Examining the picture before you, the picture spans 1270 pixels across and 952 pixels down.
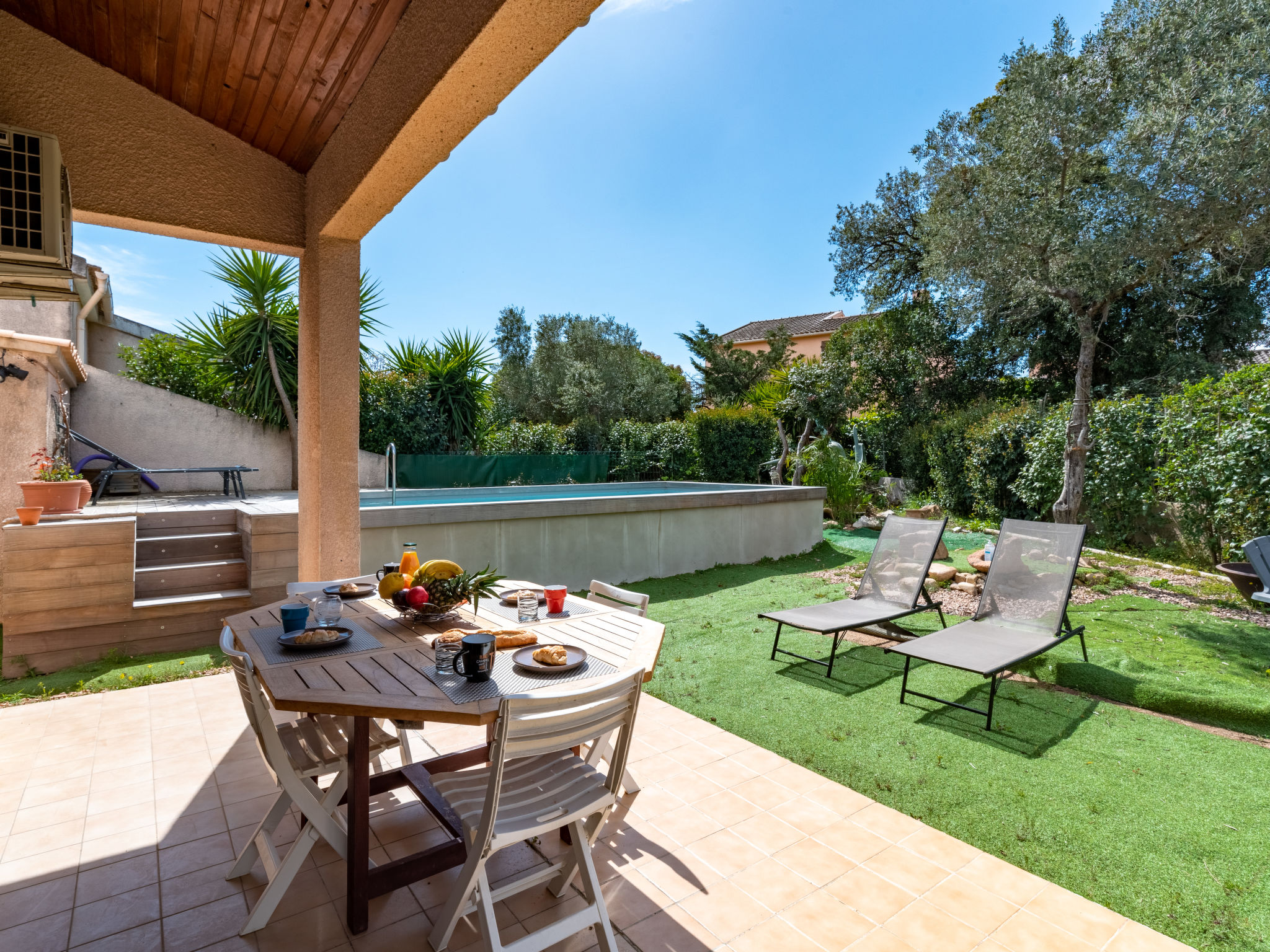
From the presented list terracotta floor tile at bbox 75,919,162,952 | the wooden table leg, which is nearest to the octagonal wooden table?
the wooden table leg

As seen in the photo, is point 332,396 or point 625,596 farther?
point 332,396

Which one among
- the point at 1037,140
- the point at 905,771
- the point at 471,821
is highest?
the point at 1037,140

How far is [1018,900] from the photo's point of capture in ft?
6.44

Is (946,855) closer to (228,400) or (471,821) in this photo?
(471,821)

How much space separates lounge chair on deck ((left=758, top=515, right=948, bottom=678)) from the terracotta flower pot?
5.25 metres

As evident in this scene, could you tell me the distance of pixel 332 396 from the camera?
12.4 feet

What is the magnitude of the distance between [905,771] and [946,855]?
62 cm

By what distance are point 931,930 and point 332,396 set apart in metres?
3.79

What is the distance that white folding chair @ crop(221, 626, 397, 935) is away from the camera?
180 centimetres

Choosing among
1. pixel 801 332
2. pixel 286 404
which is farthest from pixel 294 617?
→ pixel 801 332

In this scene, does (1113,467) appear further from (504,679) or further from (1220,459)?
(504,679)

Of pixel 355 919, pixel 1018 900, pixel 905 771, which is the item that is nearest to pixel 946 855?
pixel 1018 900

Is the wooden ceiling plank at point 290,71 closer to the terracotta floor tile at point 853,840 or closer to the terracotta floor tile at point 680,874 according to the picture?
the terracotta floor tile at point 680,874

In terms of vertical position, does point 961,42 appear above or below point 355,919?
above
